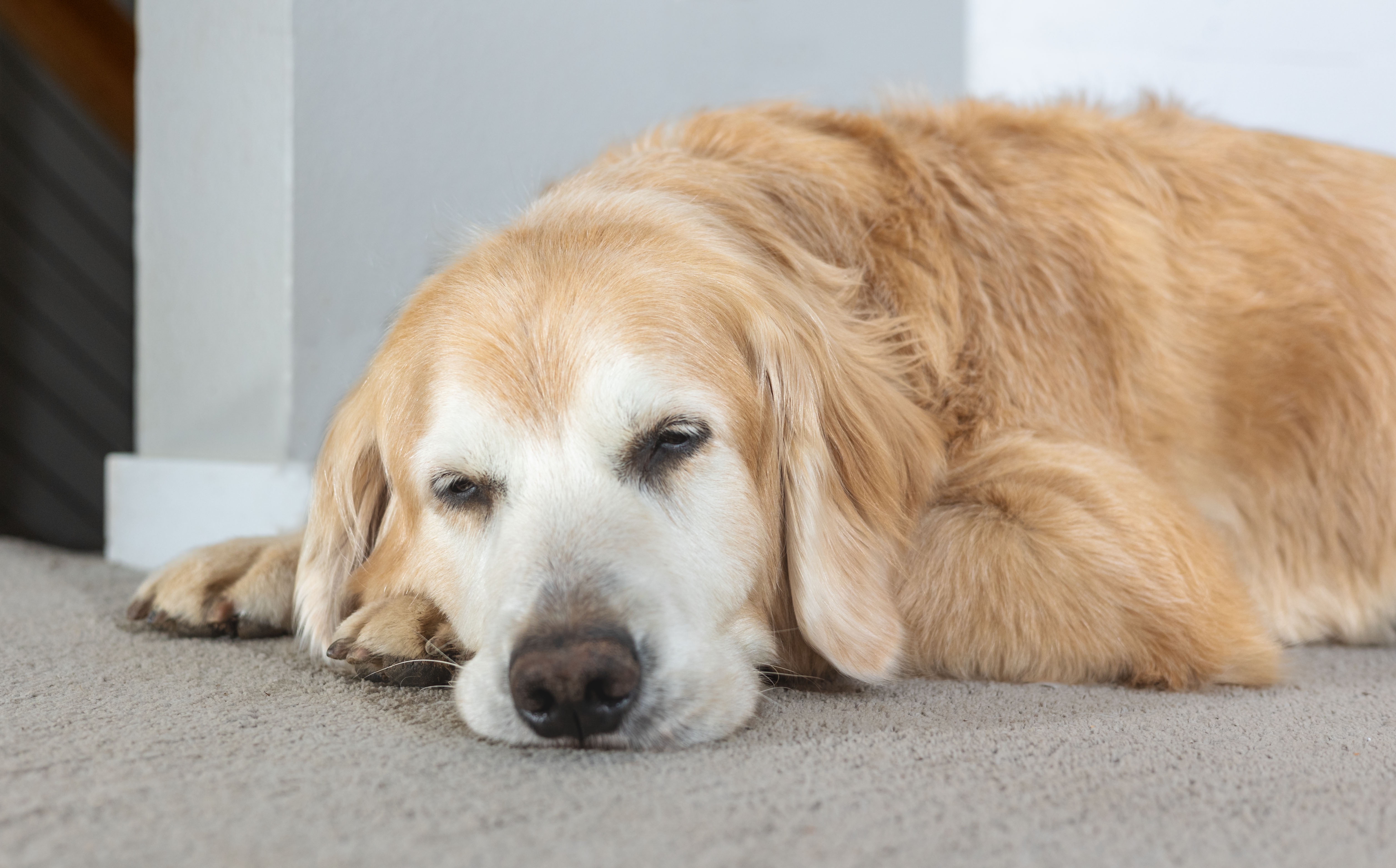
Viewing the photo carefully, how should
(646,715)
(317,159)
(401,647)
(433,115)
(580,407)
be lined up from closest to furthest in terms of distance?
(646,715) < (580,407) < (401,647) < (317,159) < (433,115)

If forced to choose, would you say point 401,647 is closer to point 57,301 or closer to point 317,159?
point 317,159

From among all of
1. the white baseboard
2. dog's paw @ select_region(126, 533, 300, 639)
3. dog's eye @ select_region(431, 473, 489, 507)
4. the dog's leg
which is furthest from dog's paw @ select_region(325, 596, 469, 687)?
the white baseboard

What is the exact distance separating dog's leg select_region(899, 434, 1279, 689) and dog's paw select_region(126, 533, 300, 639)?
41.8 inches

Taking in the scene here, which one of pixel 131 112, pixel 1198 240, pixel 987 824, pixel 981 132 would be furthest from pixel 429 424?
pixel 131 112

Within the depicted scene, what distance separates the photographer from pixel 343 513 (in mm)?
1821

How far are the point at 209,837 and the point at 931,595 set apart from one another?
105cm

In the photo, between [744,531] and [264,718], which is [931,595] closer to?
[744,531]

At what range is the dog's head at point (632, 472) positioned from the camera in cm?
127

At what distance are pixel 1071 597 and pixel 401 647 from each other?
98cm

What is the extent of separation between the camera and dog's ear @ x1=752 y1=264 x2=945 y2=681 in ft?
5.14

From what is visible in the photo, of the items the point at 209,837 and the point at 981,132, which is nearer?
the point at 209,837

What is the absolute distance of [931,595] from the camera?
64.3 inches

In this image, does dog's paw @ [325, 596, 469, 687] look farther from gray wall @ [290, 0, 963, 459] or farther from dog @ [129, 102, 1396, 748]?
gray wall @ [290, 0, 963, 459]

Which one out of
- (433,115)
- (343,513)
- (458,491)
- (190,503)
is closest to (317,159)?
(433,115)
